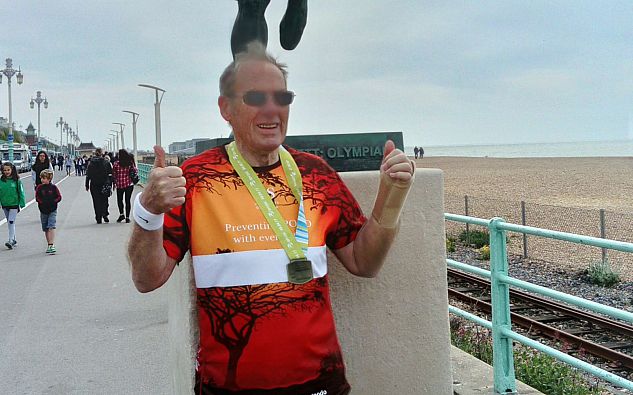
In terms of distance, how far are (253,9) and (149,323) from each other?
3.97 meters

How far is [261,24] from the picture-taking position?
387 centimetres

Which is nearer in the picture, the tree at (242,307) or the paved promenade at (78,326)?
the tree at (242,307)

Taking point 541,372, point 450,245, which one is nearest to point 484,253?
point 450,245

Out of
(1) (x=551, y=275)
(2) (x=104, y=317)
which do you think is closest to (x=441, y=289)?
(2) (x=104, y=317)

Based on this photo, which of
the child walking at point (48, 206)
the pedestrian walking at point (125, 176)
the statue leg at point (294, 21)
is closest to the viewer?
the statue leg at point (294, 21)

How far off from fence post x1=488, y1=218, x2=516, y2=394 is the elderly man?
2.10 metres

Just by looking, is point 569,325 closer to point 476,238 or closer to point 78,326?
point 78,326

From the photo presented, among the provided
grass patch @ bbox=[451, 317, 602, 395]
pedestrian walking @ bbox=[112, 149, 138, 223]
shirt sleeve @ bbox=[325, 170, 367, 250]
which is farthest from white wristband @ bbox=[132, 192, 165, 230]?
pedestrian walking @ bbox=[112, 149, 138, 223]

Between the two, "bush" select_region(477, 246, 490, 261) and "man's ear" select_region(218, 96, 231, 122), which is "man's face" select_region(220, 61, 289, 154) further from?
"bush" select_region(477, 246, 490, 261)

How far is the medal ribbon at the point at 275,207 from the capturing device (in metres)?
2.31

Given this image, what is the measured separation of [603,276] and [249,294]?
9.55 metres

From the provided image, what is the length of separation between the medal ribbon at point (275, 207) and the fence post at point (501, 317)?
2283mm

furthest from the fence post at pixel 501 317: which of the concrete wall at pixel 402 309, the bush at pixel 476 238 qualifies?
the bush at pixel 476 238

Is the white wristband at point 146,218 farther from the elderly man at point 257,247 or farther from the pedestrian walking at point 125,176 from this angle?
the pedestrian walking at point 125,176
